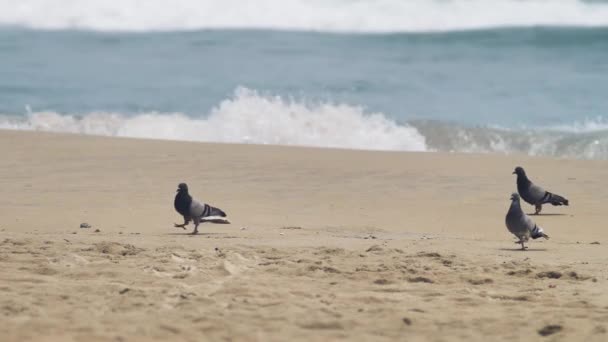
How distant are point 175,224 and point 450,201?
311 centimetres

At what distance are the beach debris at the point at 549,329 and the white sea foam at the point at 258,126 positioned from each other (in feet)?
41.7

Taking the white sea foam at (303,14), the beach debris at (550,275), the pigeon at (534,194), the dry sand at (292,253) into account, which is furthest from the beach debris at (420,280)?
the white sea foam at (303,14)

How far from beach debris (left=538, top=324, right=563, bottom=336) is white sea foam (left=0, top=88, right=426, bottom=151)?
12.7 m

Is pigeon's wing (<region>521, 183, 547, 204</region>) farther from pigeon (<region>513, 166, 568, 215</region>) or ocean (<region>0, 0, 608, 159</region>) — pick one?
Answer: ocean (<region>0, 0, 608, 159</region>)

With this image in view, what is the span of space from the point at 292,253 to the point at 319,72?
22.0m

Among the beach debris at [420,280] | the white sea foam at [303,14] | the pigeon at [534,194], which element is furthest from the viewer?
the white sea foam at [303,14]

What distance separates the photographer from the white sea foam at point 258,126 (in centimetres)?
1986

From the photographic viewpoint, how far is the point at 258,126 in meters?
20.5

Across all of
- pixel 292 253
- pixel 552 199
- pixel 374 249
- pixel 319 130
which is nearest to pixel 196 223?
pixel 292 253

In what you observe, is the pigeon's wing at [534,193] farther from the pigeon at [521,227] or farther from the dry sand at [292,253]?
the pigeon at [521,227]

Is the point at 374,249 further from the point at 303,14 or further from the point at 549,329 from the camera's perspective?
the point at 303,14

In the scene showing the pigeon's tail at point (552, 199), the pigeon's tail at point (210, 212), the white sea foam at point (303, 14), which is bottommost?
the pigeon's tail at point (210, 212)

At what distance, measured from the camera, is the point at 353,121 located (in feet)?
71.2

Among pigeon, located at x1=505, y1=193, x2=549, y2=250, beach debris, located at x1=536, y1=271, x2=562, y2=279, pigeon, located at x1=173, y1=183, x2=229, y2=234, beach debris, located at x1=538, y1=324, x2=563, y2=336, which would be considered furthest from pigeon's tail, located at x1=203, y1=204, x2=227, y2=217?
beach debris, located at x1=538, y1=324, x2=563, y2=336
